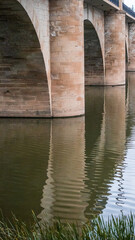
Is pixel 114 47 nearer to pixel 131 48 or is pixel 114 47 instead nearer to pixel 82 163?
pixel 131 48

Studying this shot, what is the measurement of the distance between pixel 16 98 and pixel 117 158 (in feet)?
22.0

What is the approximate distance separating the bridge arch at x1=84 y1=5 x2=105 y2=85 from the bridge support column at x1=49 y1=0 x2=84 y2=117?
8.86 meters

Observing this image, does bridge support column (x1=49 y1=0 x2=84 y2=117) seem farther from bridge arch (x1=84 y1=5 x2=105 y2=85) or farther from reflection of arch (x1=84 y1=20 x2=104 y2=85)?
reflection of arch (x1=84 y1=20 x2=104 y2=85)

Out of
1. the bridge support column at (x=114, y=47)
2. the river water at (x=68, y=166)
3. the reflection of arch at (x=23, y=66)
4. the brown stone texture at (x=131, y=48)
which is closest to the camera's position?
the river water at (x=68, y=166)

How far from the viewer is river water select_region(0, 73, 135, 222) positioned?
26.2 ft

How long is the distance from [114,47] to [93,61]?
1658 mm

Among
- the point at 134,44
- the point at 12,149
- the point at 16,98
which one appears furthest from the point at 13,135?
the point at 134,44

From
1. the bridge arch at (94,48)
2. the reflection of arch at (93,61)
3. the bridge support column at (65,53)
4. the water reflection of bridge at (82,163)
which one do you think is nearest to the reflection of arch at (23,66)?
the bridge support column at (65,53)

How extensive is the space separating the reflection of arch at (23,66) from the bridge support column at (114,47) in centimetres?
1416

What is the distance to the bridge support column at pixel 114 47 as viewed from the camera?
97.6ft

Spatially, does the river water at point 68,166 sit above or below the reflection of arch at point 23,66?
below

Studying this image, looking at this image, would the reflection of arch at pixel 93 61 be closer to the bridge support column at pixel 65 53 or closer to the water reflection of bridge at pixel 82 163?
the water reflection of bridge at pixel 82 163

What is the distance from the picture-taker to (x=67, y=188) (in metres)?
9.12

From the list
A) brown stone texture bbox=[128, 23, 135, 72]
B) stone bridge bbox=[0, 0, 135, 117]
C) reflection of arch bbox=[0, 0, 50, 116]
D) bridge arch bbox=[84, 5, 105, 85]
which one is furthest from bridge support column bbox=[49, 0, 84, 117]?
brown stone texture bbox=[128, 23, 135, 72]
